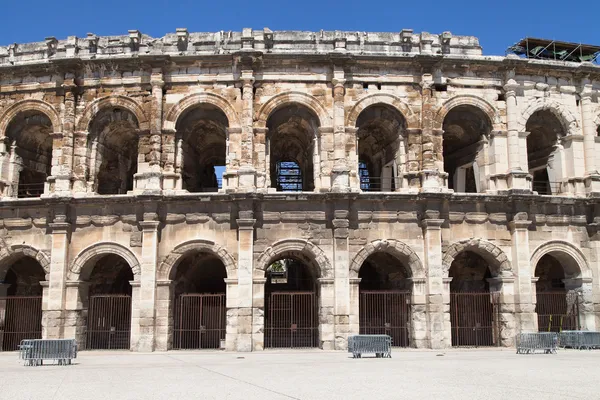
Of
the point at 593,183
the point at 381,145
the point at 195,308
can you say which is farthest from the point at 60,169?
the point at 593,183

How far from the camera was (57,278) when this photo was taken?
55.5 feet

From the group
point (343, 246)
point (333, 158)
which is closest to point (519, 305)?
point (343, 246)

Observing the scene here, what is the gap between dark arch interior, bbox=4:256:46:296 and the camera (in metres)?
19.7

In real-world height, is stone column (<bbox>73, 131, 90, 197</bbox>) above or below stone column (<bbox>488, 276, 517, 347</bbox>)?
above

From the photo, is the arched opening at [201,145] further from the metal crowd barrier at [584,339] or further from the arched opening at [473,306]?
the metal crowd barrier at [584,339]

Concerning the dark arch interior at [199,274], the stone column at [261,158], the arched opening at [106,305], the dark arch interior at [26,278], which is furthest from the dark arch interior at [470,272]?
the dark arch interior at [26,278]

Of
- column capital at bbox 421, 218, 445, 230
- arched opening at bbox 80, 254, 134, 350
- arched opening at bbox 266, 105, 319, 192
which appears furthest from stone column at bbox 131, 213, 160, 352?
column capital at bbox 421, 218, 445, 230

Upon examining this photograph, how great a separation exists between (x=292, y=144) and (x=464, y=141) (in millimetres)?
5862

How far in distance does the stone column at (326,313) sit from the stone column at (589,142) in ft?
27.5

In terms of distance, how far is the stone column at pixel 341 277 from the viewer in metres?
16.5

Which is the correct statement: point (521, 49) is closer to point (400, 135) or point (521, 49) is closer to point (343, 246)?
point (400, 135)

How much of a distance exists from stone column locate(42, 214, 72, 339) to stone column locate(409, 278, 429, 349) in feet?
32.0

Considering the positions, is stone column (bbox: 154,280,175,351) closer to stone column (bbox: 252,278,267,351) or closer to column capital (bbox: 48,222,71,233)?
stone column (bbox: 252,278,267,351)

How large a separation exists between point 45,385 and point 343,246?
917 centimetres
